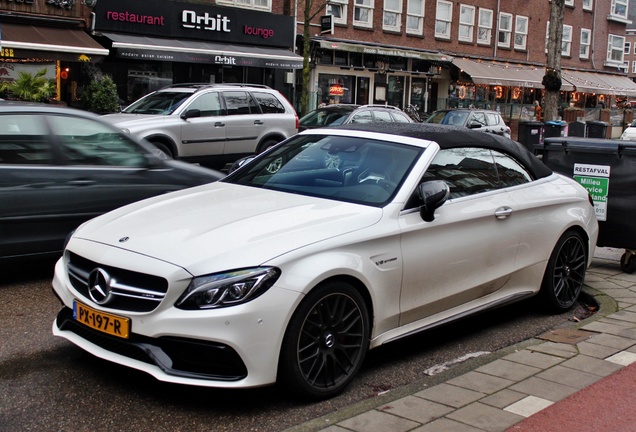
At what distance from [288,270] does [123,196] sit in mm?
3468

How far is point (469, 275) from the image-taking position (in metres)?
5.02

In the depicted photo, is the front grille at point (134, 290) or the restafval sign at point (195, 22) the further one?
the restafval sign at point (195, 22)

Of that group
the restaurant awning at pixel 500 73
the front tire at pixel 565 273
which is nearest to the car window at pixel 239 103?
the front tire at pixel 565 273

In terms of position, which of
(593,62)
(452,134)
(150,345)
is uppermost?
(593,62)

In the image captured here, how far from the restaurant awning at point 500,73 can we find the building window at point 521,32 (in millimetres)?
1474

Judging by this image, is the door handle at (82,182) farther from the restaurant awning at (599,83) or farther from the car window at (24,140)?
the restaurant awning at (599,83)

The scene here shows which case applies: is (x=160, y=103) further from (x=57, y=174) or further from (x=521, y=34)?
Answer: (x=521, y=34)

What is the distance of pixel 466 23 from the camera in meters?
36.0

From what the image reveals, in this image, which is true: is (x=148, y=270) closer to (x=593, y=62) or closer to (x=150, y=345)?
(x=150, y=345)

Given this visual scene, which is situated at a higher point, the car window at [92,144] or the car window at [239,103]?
the car window at [239,103]

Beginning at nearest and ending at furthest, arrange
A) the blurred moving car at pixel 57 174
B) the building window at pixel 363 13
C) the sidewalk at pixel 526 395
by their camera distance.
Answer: the sidewalk at pixel 526 395 < the blurred moving car at pixel 57 174 < the building window at pixel 363 13

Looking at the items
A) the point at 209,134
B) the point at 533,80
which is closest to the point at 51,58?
the point at 209,134

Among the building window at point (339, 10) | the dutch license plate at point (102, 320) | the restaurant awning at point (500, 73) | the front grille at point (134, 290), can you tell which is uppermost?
the building window at point (339, 10)

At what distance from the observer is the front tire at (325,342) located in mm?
3861
